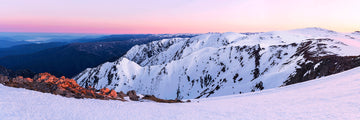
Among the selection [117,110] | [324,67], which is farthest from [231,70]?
[117,110]

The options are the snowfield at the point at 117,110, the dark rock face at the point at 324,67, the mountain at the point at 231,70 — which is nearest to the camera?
the snowfield at the point at 117,110

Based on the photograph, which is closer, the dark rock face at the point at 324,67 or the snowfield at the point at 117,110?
the snowfield at the point at 117,110

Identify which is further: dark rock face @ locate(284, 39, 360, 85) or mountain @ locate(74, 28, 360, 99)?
mountain @ locate(74, 28, 360, 99)

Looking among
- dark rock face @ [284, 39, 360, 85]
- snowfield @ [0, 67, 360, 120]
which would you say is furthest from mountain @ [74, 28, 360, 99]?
snowfield @ [0, 67, 360, 120]

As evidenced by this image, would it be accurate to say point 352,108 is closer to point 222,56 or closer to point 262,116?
point 262,116

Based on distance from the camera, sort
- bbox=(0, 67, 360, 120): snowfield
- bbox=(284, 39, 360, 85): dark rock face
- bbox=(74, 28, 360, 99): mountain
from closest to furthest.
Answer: bbox=(0, 67, 360, 120): snowfield, bbox=(284, 39, 360, 85): dark rock face, bbox=(74, 28, 360, 99): mountain

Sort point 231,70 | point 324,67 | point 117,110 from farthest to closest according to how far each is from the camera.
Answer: point 231,70
point 324,67
point 117,110

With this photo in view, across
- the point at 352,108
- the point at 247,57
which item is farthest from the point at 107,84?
the point at 352,108

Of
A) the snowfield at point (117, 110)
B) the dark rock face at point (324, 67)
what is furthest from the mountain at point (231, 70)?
the snowfield at point (117, 110)

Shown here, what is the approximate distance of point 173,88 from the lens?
135m

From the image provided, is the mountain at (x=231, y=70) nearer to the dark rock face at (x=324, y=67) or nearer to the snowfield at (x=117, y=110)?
the dark rock face at (x=324, y=67)

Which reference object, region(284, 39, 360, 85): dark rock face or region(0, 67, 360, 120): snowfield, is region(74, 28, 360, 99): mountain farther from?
region(0, 67, 360, 120): snowfield

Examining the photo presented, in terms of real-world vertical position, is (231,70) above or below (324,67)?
below

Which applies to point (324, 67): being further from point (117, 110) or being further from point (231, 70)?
point (231, 70)
